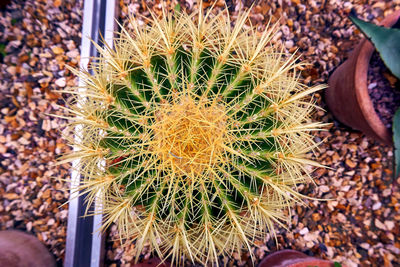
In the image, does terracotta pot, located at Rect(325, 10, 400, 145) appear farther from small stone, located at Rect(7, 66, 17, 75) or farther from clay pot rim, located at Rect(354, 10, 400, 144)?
small stone, located at Rect(7, 66, 17, 75)

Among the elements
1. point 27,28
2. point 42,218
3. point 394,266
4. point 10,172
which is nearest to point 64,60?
point 27,28

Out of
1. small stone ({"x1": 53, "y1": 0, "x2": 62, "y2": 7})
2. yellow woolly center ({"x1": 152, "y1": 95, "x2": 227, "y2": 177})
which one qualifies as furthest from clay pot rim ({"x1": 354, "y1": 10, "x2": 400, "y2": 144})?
small stone ({"x1": 53, "y1": 0, "x2": 62, "y2": 7})

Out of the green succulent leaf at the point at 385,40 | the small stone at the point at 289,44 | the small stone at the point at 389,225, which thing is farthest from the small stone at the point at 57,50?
the small stone at the point at 389,225

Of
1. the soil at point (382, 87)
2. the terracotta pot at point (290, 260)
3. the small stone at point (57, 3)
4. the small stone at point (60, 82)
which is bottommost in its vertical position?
the terracotta pot at point (290, 260)

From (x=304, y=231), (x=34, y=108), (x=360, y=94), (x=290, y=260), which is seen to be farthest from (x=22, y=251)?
(x=360, y=94)

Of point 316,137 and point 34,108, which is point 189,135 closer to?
point 316,137

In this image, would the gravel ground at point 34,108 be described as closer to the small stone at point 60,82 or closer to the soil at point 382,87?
the small stone at point 60,82

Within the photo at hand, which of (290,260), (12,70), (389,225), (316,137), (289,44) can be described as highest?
(289,44)

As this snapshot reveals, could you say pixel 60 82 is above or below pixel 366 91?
below
